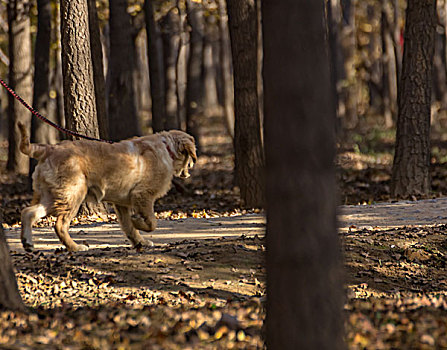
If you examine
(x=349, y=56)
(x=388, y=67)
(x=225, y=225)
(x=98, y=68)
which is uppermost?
(x=349, y=56)

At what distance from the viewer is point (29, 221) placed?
8.52 metres

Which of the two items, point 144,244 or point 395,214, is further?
point 395,214

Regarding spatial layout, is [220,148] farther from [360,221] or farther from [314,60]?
[314,60]

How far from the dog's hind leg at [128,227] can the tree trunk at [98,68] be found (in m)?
5.06

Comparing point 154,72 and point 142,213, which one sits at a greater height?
point 154,72

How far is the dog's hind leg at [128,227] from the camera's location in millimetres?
9656

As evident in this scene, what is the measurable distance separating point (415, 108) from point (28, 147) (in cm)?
933

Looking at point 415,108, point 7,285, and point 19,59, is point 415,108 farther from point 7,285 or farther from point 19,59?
point 19,59

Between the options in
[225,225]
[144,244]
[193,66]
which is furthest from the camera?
[193,66]

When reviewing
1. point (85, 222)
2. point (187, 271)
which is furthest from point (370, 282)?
point (85, 222)

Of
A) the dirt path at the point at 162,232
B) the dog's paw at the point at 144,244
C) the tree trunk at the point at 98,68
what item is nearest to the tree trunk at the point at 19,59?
the tree trunk at the point at 98,68

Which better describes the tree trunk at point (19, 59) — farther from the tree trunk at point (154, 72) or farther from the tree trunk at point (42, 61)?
the tree trunk at point (154, 72)

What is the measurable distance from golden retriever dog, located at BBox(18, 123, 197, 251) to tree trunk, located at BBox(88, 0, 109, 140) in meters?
5.18

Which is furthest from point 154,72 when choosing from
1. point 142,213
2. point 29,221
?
point 29,221
